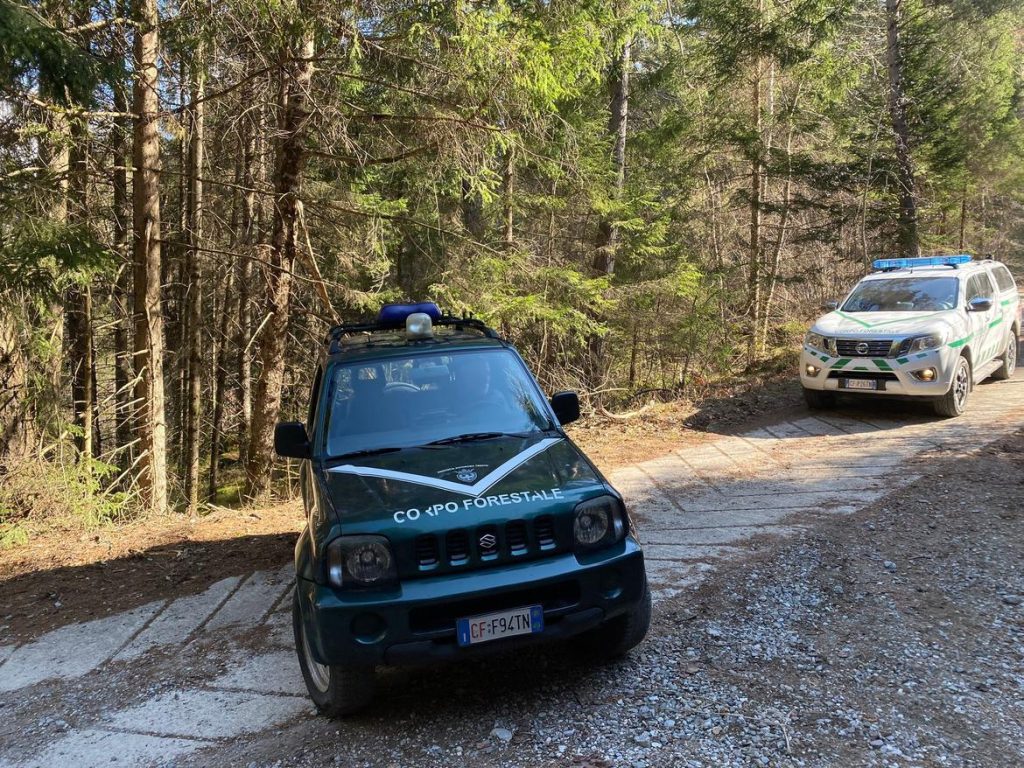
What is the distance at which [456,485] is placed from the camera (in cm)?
347

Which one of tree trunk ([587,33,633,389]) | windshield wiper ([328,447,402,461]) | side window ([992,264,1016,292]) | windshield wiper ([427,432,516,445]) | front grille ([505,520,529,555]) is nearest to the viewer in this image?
front grille ([505,520,529,555])

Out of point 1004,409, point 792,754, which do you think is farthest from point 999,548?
point 1004,409

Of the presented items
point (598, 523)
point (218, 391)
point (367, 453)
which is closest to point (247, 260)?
point (367, 453)

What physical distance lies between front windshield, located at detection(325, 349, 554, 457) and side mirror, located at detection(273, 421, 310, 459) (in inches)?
6.9

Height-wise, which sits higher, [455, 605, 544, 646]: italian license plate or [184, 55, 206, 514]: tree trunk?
[184, 55, 206, 514]: tree trunk

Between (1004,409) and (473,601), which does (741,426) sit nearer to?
(1004,409)

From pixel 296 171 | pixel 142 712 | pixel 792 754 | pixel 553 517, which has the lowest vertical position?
pixel 142 712

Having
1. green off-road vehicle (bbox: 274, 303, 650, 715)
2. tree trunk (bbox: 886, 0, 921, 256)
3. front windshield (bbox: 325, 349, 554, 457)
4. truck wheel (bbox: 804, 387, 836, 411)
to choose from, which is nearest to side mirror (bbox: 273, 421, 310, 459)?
green off-road vehicle (bbox: 274, 303, 650, 715)

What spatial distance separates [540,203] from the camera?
41.8ft

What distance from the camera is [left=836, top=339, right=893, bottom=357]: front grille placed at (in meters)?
9.22

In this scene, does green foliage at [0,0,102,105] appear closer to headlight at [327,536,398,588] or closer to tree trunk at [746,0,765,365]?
headlight at [327,536,398,588]

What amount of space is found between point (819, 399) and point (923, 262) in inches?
116

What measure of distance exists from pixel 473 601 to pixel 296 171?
702cm

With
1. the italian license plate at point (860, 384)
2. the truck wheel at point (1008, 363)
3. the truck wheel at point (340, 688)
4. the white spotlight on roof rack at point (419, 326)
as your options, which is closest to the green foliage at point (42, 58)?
the white spotlight on roof rack at point (419, 326)
